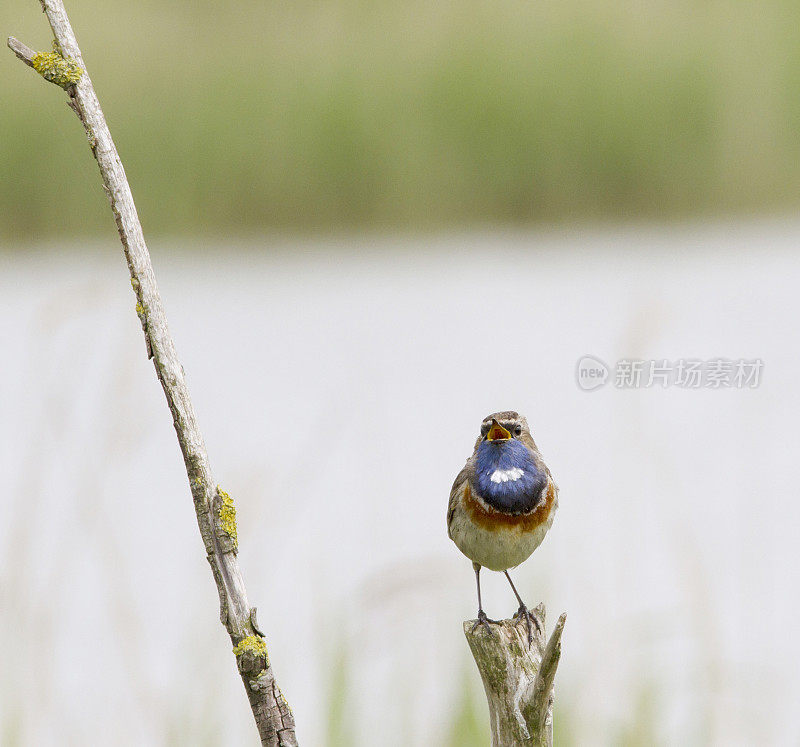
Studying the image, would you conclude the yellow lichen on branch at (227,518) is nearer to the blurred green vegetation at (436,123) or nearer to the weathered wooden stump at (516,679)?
the weathered wooden stump at (516,679)

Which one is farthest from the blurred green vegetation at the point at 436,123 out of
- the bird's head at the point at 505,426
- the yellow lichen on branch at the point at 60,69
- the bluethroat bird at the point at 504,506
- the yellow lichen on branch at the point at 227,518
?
the yellow lichen on branch at the point at 227,518

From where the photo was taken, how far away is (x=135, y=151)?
8.58 meters

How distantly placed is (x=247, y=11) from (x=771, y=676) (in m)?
8.05

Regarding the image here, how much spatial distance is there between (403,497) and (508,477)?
356cm

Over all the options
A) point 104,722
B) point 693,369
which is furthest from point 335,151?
point 693,369

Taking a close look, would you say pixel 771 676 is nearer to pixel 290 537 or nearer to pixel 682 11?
pixel 290 537

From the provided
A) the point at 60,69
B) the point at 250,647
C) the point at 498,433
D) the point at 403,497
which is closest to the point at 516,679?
the point at 498,433

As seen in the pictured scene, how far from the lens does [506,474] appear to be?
159cm

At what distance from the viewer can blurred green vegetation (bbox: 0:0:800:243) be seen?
8.62m

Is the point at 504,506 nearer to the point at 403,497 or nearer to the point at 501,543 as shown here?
the point at 501,543

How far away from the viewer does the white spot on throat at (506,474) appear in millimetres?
1573

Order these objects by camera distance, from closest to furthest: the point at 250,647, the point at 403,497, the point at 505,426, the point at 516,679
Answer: the point at 250,647 < the point at 516,679 < the point at 505,426 < the point at 403,497

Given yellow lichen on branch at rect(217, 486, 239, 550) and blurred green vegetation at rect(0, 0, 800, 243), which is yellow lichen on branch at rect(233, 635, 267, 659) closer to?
yellow lichen on branch at rect(217, 486, 239, 550)

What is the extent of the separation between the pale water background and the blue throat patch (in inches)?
13.0
